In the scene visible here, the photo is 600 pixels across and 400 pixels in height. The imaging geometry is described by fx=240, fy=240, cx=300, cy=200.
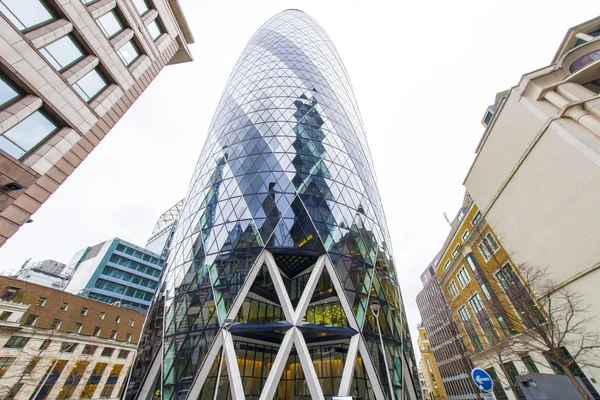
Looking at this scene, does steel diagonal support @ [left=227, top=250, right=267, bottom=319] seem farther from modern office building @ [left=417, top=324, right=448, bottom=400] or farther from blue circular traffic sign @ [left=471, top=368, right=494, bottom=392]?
Result: modern office building @ [left=417, top=324, right=448, bottom=400]

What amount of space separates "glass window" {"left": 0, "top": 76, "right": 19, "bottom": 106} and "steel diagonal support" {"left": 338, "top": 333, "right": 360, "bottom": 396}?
Answer: 1927cm

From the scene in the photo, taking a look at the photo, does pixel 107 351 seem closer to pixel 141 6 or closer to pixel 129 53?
pixel 129 53

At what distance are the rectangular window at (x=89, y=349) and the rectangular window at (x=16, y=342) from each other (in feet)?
23.9

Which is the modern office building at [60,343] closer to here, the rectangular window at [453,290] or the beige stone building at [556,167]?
the beige stone building at [556,167]

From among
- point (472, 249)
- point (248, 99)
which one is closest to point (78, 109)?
point (248, 99)

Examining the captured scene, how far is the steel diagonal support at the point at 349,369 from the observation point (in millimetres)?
14117

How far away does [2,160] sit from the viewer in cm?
696

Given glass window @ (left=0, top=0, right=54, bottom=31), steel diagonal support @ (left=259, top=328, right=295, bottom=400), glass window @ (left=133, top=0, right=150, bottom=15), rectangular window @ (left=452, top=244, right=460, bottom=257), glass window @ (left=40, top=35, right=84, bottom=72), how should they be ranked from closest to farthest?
glass window @ (left=0, top=0, right=54, bottom=31), glass window @ (left=40, top=35, right=84, bottom=72), glass window @ (left=133, top=0, right=150, bottom=15), steel diagonal support @ (left=259, top=328, right=295, bottom=400), rectangular window @ (left=452, top=244, right=460, bottom=257)

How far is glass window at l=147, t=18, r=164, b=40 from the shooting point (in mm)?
13861

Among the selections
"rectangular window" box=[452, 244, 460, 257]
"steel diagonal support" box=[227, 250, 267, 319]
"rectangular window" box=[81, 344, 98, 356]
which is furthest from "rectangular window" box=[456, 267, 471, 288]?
"rectangular window" box=[81, 344, 98, 356]

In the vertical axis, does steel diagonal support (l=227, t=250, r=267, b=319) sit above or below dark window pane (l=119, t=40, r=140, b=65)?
below

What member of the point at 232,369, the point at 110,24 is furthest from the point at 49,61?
the point at 232,369

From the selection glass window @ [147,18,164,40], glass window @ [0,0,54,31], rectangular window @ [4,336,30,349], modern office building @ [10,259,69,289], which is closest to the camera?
glass window @ [0,0,54,31]

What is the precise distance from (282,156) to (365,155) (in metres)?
13.5
